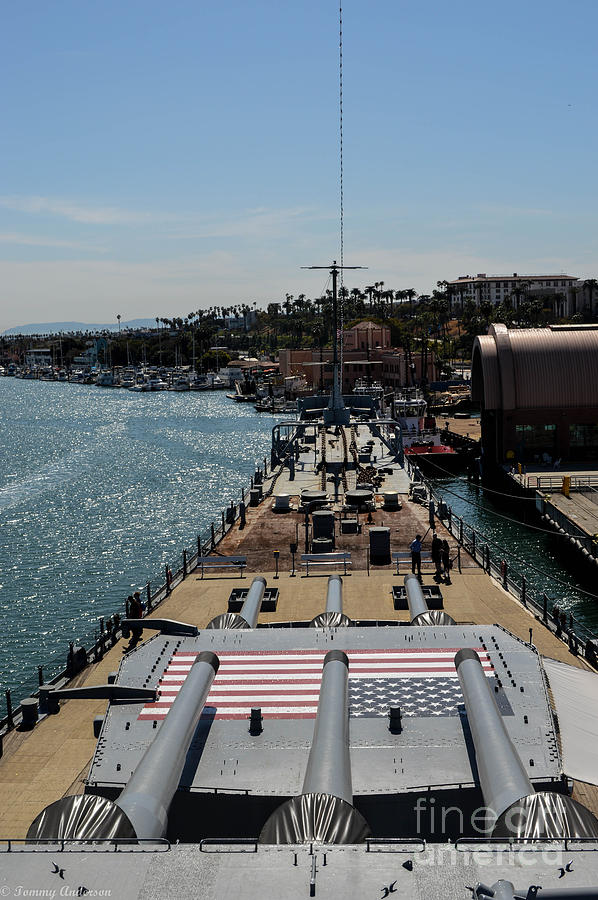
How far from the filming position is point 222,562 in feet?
105

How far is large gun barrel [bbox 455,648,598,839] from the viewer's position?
380 inches

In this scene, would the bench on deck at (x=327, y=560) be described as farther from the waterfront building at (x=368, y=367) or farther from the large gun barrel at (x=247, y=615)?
the waterfront building at (x=368, y=367)

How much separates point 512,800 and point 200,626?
51.6 ft

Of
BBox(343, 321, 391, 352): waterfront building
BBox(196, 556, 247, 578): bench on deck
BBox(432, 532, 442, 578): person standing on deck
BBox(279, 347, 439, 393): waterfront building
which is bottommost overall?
BBox(196, 556, 247, 578): bench on deck

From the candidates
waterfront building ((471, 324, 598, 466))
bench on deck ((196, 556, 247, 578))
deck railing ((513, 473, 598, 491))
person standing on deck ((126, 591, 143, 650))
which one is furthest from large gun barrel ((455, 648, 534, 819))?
waterfront building ((471, 324, 598, 466))

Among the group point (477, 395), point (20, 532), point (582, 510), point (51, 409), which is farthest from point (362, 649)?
point (51, 409)

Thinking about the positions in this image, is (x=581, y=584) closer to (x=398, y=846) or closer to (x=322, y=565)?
(x=322, y=565)

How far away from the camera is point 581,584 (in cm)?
4272

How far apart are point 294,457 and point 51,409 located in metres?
130

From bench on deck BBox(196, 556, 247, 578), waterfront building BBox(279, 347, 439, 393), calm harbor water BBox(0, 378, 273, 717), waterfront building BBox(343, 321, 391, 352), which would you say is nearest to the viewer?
bench on deck BBox(196, 556, 247, 578)

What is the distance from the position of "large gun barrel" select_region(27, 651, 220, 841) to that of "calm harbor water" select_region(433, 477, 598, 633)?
20479mm

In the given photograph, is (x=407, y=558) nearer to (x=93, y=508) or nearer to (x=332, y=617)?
(x=332, y=617)

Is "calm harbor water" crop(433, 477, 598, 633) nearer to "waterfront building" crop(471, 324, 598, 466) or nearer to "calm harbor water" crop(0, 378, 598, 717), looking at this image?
"calm harbor water" crop(0, 378, 598, 717)

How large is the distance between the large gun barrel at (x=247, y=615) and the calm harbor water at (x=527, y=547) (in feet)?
38.2
